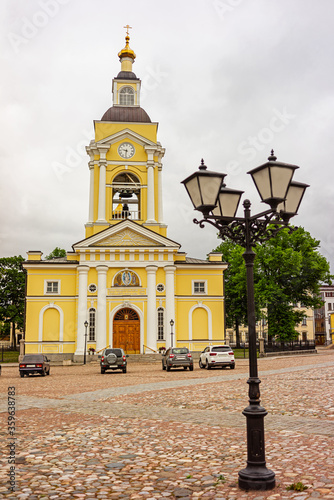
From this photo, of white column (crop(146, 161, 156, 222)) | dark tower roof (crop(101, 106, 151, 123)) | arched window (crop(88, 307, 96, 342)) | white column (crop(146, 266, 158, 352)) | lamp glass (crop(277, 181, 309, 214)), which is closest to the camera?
lamp glass (crop(277, 181, 309, 214))

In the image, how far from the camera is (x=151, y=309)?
1601 inches

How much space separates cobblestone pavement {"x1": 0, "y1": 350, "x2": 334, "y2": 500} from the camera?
5.61 meters

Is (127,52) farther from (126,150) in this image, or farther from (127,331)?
(127,331)

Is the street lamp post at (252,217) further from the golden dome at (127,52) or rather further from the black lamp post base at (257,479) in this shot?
the golden dome at (127,52)

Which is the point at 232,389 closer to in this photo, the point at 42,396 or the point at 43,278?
the point at 42,396

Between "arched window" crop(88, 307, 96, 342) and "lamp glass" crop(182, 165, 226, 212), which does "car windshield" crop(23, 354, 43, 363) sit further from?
Answer: "lamp glass" crop(182, 165, 226, 212)

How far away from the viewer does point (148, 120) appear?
46750 millimetres

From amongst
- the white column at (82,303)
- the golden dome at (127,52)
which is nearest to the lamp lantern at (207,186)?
the white column at (82,303)

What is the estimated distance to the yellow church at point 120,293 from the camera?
133ft

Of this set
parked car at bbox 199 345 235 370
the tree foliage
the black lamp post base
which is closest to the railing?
the tree foliage

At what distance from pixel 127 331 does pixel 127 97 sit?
73.8 feet

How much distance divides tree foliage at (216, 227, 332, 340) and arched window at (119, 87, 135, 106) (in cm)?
1831

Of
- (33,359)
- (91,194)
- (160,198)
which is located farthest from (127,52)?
(33,359)

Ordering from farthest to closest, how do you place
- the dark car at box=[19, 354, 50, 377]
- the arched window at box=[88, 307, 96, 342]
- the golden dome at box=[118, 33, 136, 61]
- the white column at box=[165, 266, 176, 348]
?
the golden dome at box=[118, 33, 136, 61], the white column at box=[165, 266, 176, 348], the arched window at box=[88, 307, 96, 342], the dark car at box=[19, 354, 50, 377]
